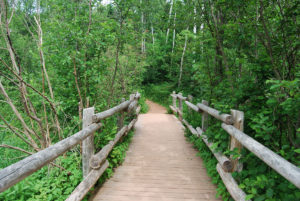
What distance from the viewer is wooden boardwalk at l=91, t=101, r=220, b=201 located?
10.2ft

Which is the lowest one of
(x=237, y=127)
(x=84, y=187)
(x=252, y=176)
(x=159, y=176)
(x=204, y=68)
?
(x=159, y=176)

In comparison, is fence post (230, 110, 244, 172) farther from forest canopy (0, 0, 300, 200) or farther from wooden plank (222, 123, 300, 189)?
wooden plank (222, 123, 300, 189)

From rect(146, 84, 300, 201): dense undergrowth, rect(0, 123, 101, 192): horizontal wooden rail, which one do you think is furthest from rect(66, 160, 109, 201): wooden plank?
rect(146, 84, 300, 201): dense undergrowth

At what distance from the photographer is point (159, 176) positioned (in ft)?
12.3

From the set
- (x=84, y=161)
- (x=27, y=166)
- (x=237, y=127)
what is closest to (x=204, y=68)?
(x=237, y=127)

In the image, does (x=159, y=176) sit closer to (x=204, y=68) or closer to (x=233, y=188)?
(x=233, y=188)

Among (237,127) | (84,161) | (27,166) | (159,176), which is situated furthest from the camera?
(159,176)

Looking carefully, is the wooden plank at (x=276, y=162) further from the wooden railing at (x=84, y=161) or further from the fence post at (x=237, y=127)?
the wooden railing at (x=84, y=161)

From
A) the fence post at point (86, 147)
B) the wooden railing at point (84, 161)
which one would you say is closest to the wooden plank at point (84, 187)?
the wooden railing at point (84, 161)

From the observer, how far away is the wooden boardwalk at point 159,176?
123 inches

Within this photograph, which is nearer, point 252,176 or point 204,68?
point 252,176

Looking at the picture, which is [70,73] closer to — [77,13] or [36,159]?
[77,13]

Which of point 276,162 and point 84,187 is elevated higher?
point 276,162

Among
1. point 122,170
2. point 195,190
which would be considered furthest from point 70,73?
point 195,190
